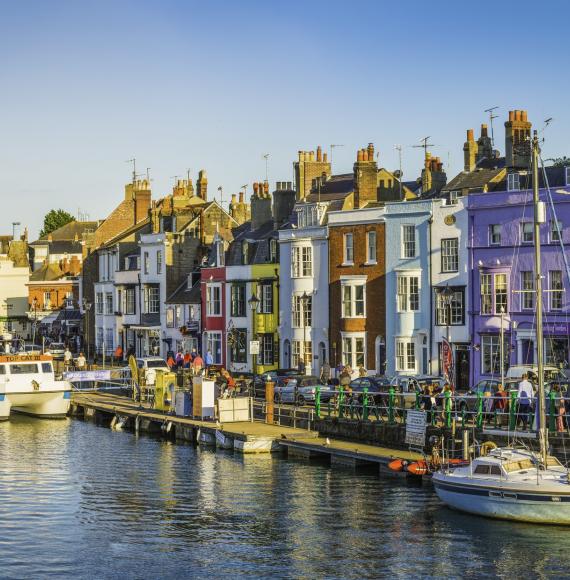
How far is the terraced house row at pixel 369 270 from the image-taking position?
6469cm

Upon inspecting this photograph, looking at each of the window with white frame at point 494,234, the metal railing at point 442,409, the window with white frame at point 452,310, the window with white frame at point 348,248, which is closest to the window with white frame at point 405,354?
the window with white frame at point 452,310

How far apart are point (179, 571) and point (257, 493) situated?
10.6 meters

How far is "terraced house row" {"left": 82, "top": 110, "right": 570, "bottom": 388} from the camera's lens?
6469 centimetres

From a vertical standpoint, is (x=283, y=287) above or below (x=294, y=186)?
below

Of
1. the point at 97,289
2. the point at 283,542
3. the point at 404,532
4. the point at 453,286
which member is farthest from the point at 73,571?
the point at 97,289

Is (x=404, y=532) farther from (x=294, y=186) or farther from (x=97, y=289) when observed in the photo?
(x=97, y=289)

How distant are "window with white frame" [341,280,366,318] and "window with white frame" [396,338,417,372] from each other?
349 centimetres

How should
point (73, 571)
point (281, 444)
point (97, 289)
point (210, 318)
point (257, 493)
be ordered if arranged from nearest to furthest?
point (73, 571), point (257, 493), point (281, 444), point (210, 318), point (97, 289)

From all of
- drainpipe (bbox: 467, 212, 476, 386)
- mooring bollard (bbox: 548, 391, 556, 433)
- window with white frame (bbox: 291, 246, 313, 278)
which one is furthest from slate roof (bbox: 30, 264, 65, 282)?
mooring bollard (bbox: 548, 391, 556, 433)

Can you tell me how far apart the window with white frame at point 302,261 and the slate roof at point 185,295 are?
13.8 meters

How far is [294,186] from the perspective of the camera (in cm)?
8588

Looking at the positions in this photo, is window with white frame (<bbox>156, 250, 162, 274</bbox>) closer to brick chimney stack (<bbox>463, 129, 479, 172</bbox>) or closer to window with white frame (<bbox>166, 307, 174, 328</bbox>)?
window with white frame (<bbox>166, 307, 174, 328</bbox>)

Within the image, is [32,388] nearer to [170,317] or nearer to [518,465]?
[170,317]

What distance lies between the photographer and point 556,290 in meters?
62.8
